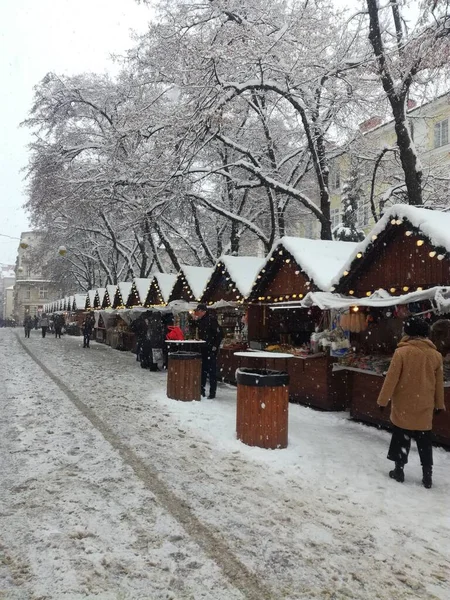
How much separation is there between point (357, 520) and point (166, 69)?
506 inches

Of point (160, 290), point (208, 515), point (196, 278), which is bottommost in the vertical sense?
point (208, 515)

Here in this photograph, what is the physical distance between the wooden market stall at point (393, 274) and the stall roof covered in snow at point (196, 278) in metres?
6.94

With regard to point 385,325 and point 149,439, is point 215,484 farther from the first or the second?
point 385,325

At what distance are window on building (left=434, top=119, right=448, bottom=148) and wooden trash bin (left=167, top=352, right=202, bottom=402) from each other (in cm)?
2457

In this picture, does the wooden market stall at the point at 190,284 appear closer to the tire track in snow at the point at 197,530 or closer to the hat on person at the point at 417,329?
the tire track in snow at the point at 197,530

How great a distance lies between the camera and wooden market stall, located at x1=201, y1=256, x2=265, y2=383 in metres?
12.5

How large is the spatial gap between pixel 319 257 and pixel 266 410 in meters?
5.03

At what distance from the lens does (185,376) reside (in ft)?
29.6

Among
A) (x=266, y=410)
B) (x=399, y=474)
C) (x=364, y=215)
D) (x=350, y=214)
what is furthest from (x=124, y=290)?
(x=399, y=474)

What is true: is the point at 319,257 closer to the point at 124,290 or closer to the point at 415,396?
the point at 415,396

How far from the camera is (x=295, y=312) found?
13289mm

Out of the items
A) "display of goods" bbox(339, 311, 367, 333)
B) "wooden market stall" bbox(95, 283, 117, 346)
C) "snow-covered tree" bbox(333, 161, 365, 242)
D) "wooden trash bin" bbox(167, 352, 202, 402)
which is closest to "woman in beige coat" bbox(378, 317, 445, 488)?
"display of goods" bbox(339, 311, 367, 333)

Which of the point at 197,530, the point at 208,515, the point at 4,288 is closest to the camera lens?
the point at 197,530

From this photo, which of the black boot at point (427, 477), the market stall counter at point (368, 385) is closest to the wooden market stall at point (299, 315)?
the market stall counter at point (368, 385)
